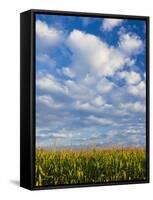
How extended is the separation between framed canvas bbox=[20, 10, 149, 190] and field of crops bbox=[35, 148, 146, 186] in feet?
0.04

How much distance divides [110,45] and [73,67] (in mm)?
533

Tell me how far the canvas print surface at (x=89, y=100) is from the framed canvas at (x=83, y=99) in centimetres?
1

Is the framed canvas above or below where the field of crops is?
above

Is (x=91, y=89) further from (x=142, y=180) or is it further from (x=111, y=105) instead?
(x=142, y=180)

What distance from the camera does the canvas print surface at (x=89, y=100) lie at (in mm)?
7910

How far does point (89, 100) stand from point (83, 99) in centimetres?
8

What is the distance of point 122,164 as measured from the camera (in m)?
8.41

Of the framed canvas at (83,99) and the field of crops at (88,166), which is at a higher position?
the framed canvas at (83,99)

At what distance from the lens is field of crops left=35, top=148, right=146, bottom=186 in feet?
26.0

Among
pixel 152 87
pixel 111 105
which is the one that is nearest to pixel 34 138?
pixel 111 105

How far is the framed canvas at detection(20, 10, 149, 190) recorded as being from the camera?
7.87m

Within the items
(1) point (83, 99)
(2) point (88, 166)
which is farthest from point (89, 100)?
(2) point (88, 166)

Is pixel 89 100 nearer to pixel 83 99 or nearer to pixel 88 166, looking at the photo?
pixel 83 99

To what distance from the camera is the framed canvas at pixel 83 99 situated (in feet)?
25.8
